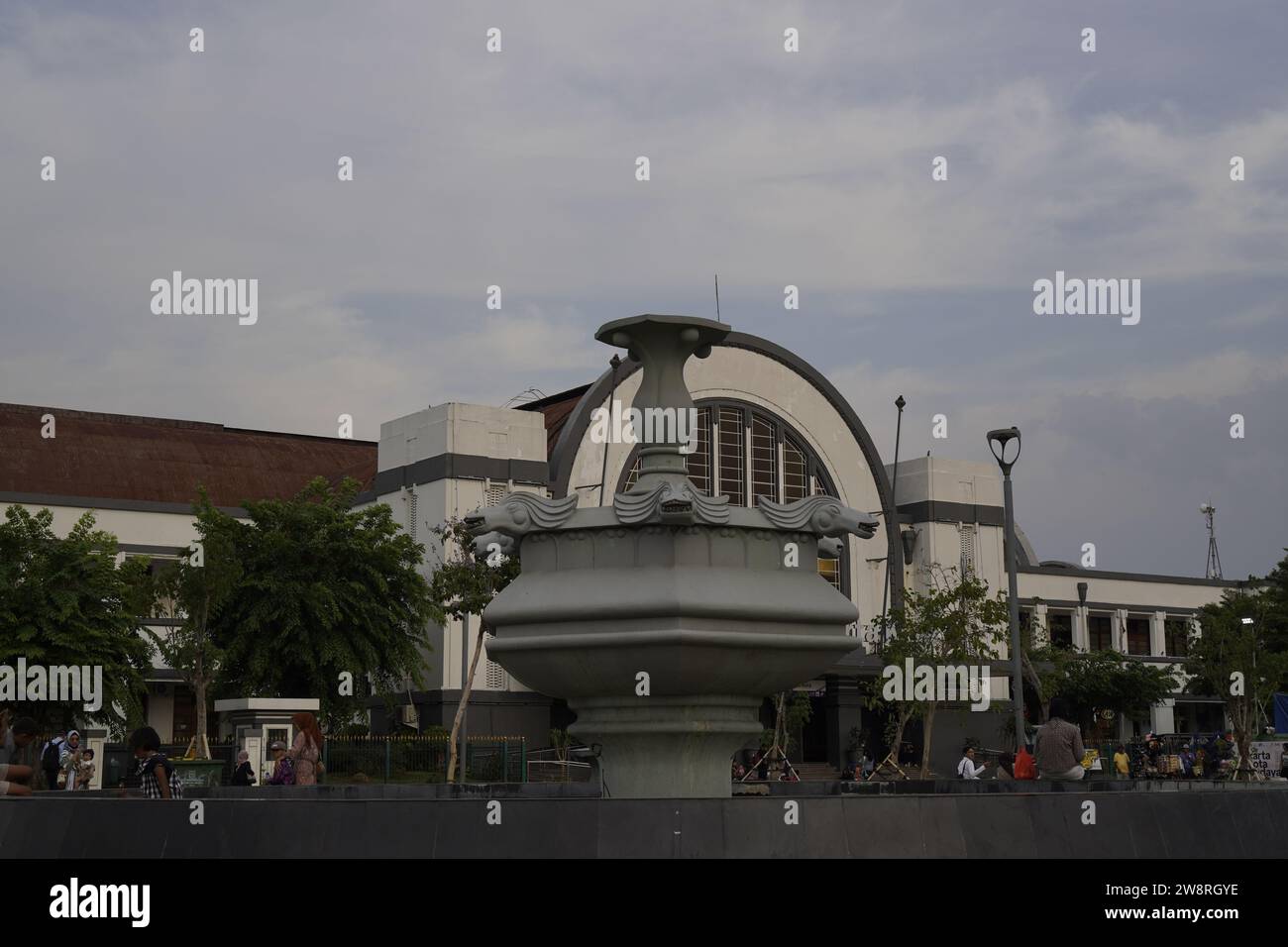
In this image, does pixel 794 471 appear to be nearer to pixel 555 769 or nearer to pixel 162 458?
pixel 555 769

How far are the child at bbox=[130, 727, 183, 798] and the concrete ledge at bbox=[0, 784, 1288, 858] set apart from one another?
152 inches

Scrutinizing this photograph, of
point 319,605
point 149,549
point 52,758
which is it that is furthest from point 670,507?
point 149,549

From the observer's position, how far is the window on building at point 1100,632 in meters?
59.1

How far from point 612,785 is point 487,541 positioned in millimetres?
2045

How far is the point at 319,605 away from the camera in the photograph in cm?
3622

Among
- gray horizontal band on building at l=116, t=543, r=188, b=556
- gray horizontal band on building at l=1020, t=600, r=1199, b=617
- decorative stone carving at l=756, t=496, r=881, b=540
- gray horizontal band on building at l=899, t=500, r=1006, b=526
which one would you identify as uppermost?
gray horizontal band on building at l=899, t=500, r=1006, b=526

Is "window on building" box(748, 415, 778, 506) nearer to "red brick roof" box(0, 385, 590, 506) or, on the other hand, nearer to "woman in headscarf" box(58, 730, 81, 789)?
"red brick roof" box(0, 385, 590, 506)

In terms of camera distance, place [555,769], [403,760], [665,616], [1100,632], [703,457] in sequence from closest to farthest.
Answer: [665,616]
[403,760]
[555,769]
[703,457]
[1100,632]

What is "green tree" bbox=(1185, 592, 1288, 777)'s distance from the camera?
140 ft

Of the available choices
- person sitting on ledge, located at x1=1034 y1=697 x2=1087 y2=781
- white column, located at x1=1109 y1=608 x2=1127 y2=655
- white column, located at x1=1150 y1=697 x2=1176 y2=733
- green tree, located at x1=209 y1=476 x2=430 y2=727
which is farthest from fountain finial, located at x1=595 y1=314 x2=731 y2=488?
white column, located at x1=1109 y1=608 x2=1127 y2=655

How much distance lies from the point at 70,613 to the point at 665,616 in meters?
23.0

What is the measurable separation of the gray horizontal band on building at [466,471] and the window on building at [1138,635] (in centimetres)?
2660

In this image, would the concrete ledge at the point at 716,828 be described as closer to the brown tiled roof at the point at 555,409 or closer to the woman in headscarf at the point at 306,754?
the woman in headscarf at the point at 306,754
